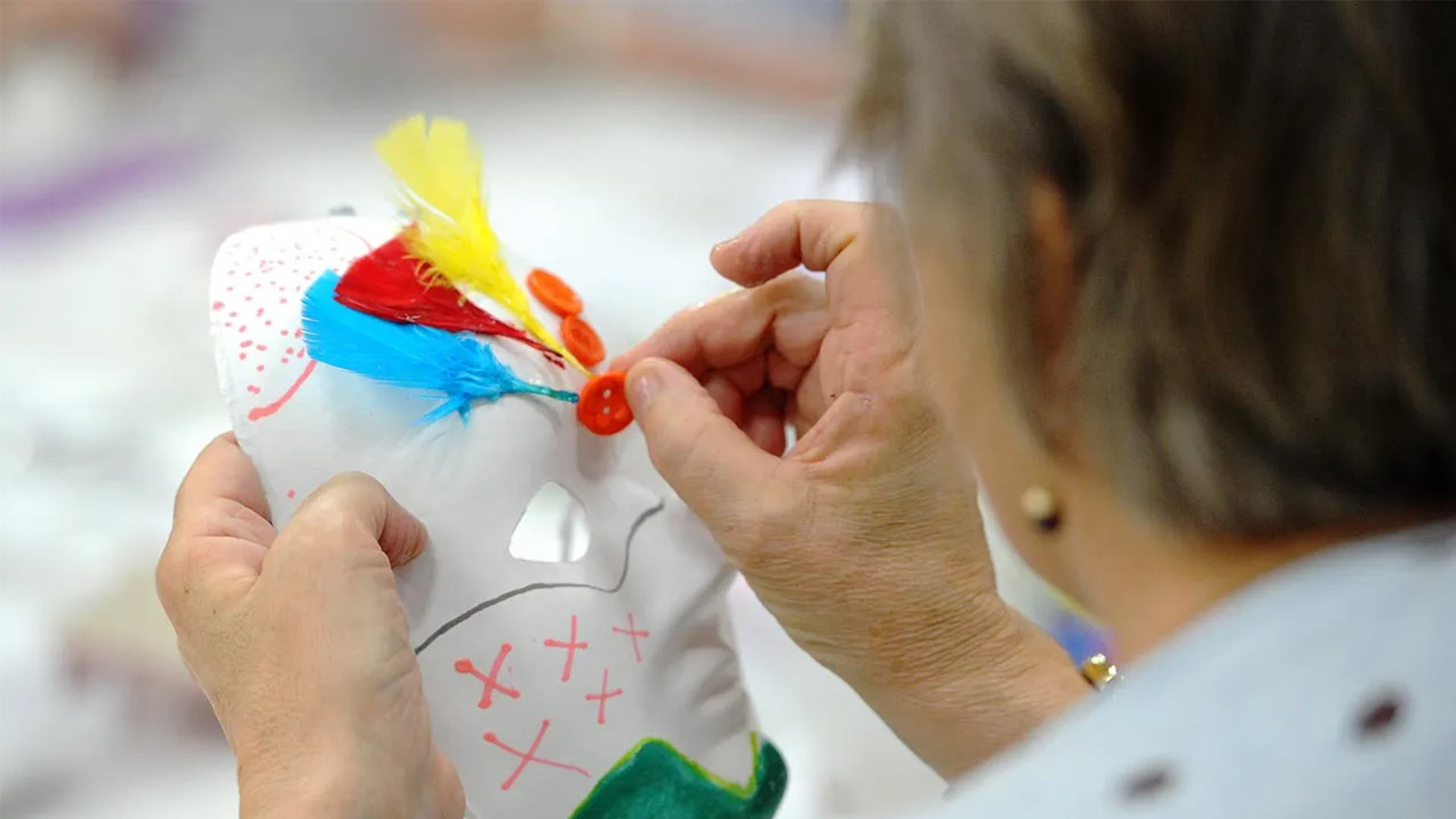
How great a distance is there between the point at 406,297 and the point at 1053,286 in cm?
29

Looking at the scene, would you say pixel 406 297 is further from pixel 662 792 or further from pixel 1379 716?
pixel 1379 716

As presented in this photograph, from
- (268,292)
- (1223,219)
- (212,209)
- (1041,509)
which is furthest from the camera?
(212,209)

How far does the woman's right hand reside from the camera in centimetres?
54

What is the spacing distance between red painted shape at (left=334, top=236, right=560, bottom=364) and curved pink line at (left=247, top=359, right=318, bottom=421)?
0.11 feet

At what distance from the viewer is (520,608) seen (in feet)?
1.72

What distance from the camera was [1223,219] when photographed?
286mm

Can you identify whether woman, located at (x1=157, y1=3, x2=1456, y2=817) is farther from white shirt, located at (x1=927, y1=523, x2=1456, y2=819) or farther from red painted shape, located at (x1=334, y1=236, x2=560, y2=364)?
red painted shape, located at (x1=334, y1=236, x2=560, y2=364)

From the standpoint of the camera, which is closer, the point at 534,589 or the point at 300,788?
the point at 300,788

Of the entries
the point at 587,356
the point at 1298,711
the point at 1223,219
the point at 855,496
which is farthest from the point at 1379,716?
the point at 587,356

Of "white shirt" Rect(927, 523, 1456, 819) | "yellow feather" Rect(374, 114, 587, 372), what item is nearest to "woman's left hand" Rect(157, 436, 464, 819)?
"yellow feather" Rect(374, 114, 587, 372)

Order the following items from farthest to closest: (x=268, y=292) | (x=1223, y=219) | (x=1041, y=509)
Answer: (x=268, y=292) < (x=1041, y=509) < (x=1223, y=219)

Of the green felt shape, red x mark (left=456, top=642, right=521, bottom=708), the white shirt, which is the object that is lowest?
the green felt shape

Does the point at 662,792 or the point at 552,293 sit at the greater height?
the point at 552,293

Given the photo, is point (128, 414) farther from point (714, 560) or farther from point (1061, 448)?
point (1061, 448)
